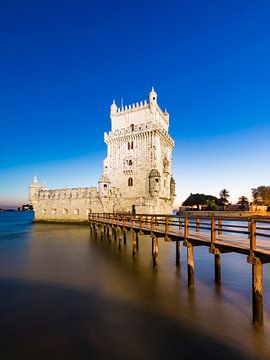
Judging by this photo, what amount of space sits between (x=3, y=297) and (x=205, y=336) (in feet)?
26.9

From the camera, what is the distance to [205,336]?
292 inches

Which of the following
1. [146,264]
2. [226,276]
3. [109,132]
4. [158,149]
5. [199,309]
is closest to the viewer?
[199,309]

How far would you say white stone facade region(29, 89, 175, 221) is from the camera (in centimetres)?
4309

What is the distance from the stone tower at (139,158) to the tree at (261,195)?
47835 millimetres

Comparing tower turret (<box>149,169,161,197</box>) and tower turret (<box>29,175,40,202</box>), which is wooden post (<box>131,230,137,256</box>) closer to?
tower turret (<box>149,169,161,197</box>)

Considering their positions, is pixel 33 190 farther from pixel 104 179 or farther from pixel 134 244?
pixel 134 244

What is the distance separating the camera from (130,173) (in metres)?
44.8

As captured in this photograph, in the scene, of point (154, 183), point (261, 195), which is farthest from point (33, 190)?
point (261, 195)

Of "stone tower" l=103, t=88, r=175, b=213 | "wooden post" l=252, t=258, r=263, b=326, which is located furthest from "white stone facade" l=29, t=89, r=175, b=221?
"wooden post" l=252, t=258, r=263, b=326

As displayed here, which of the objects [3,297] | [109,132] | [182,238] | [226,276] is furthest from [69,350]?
[109,132]

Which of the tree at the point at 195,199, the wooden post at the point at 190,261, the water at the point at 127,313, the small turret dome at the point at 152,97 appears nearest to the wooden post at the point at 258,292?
the water at the point at 127,313

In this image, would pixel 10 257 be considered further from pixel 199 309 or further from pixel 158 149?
pixel 158 149

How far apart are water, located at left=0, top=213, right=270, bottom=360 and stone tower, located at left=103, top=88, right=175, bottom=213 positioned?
87.1ft

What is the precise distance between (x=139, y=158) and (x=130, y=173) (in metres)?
3.04
